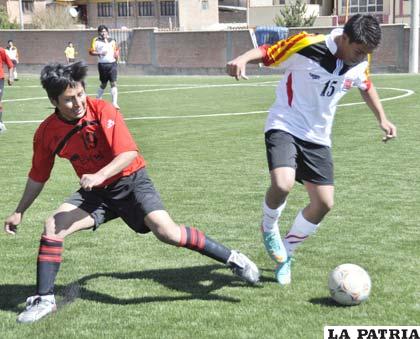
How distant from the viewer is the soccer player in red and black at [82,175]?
4.66 meters

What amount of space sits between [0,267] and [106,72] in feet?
47.9

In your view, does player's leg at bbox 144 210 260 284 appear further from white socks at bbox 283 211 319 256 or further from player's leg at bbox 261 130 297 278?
white socks at bbox 283 211 319 256

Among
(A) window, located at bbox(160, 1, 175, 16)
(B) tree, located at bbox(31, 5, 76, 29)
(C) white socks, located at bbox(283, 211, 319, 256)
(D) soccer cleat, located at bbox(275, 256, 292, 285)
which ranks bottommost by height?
(D) soccer cleat, located at bbox(275, 256, 292, 285)

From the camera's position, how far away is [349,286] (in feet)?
15.9

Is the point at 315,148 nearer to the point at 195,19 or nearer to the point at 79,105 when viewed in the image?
the point at 79,105

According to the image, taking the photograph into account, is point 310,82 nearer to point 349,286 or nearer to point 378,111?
point 378,111

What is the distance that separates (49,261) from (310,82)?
7.62 ft

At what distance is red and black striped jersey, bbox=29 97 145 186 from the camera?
477 centimetres

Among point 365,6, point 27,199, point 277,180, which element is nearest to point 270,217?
point 277,180

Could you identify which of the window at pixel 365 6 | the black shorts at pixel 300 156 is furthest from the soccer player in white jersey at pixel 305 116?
the window at pixel 365 6

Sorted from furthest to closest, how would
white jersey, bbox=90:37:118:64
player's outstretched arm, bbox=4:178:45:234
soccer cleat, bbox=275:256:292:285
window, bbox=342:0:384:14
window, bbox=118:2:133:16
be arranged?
window, bbox=118:2:133:16 → window, bbox=342:0:384:14 → white jersey, bbox=90:37:118:64 → soccer cleat, bbox=275:256:292:285 → player's outstretched arm, bbox=4:178:45:234

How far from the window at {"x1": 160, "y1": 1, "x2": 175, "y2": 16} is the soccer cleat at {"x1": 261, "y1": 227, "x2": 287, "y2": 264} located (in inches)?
3077

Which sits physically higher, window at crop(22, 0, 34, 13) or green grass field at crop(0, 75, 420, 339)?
window at crop(22, 0, 34, 13)

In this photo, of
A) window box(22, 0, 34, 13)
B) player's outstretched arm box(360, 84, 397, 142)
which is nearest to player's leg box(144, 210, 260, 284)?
player's outstretched arm box(360, 84, 397, 142)
